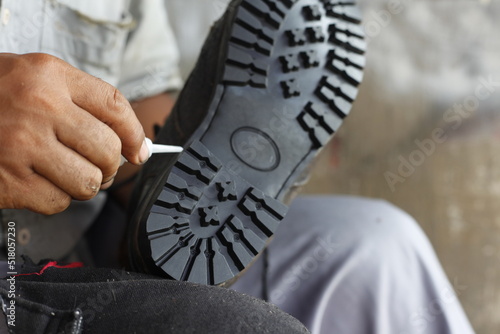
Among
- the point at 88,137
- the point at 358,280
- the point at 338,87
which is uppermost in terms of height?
the point at 338,87

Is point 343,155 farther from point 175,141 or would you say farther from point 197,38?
point 175,141

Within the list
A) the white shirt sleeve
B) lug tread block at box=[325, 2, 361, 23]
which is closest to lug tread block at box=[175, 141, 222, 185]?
lug tread block at box=[325, 2, 361, 23]

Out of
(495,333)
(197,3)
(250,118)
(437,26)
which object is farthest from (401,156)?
(250,118)

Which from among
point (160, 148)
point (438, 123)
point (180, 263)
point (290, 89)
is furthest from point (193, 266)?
point (438, 123)

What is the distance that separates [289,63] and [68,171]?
0.91 feet

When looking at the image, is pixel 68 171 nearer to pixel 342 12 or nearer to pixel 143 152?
pixel 143 152

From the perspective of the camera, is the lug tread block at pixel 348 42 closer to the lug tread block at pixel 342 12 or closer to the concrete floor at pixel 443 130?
the lug tread block at pixel 342 12

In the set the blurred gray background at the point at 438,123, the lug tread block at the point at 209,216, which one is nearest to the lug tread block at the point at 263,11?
the lug tread block at the point at 209,216

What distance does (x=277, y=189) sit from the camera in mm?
600

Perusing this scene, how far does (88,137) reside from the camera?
448 millimetres

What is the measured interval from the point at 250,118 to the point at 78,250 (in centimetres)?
33

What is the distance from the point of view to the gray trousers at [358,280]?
70 centimetres

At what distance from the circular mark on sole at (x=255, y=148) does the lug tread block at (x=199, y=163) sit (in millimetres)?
41

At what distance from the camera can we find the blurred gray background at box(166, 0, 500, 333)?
1.18 metres
